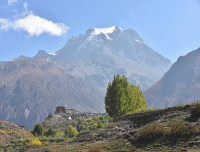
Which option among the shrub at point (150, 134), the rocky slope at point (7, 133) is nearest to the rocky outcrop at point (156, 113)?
the shrub at point (150, 134)

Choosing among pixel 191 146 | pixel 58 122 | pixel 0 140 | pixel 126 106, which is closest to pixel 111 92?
pixel 126 106

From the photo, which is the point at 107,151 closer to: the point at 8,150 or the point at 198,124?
the point at 198,124

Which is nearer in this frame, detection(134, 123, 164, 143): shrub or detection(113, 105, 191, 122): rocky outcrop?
detection(134, 123, 164, 143): shrub

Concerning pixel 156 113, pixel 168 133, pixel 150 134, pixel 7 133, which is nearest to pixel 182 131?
pixel 168 133

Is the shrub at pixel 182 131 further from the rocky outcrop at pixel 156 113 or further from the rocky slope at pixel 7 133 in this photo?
the rocky slope at pixel 7 133

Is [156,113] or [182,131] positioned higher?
[156,113]

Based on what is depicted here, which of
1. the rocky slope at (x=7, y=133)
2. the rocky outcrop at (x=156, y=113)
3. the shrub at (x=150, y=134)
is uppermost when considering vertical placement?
the rocky outcrop at (x=156, y=113)

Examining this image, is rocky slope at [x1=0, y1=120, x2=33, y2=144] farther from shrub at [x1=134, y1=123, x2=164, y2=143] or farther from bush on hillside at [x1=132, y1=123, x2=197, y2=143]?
bush on hillside at [x1=132, y1=123, x2=197, y2=143]

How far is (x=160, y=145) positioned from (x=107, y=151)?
9.21ft

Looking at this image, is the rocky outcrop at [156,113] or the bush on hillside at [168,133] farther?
the rocky outcrop at [156,113]

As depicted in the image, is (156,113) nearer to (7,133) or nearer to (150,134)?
(150,134)

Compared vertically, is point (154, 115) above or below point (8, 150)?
above

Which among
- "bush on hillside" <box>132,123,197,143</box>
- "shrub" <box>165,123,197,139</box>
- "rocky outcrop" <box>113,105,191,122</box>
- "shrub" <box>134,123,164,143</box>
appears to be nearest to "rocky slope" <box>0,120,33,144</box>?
"rocky outcrop" <box>113,105,191,122</box>

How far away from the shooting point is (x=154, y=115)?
16422 millimetres
